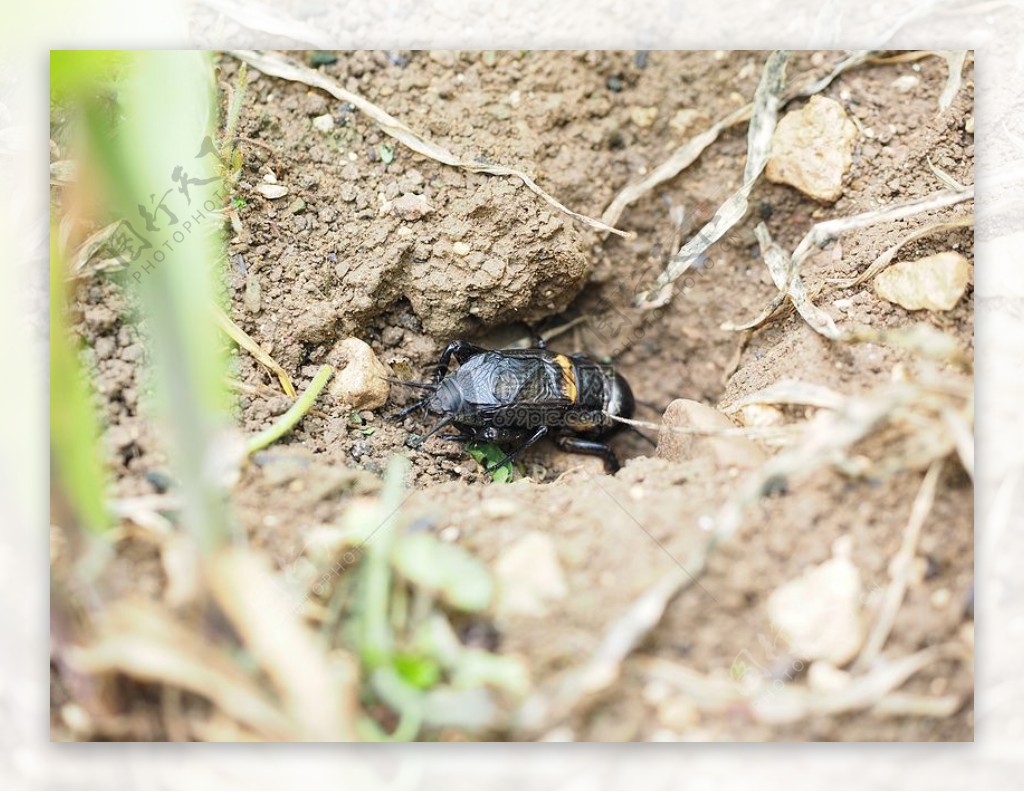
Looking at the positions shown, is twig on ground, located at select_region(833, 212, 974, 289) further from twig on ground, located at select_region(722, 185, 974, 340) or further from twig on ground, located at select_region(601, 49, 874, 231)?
twig on ground, located at select_region(601, 49, 874, 231)

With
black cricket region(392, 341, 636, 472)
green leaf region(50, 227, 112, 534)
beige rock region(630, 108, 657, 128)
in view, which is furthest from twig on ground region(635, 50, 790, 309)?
green leaf region(50, 227, 112, 534)

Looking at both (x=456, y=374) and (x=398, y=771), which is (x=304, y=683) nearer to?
(x=398, y=771)

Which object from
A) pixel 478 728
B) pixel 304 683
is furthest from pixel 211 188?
pixel 478 728

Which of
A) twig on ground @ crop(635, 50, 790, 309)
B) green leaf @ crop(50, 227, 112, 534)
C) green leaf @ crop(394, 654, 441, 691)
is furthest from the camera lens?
twig on ground @ crop(635, 50, 790, 309)

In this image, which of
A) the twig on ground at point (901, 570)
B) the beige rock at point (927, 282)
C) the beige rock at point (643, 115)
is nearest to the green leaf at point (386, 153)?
the beige rock at point (643, 115)

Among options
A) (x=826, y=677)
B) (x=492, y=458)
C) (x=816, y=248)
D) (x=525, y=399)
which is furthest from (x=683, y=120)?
(x=826, y=677)

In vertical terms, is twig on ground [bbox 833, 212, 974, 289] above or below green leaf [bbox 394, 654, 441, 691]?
above
